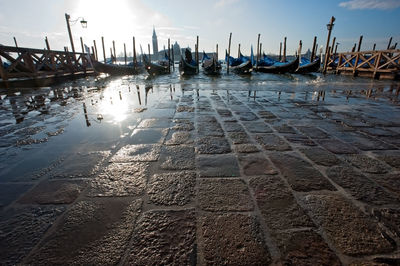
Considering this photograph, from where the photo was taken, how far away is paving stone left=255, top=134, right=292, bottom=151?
8.01ft

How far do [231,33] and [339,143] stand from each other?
2477 centimetres

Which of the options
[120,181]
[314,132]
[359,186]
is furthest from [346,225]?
[314,132]

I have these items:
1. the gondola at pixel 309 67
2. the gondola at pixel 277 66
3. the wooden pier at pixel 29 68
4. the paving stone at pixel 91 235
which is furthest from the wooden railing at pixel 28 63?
the gondola at pixel 309 67

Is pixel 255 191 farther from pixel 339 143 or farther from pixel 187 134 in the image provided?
pixel 339 143

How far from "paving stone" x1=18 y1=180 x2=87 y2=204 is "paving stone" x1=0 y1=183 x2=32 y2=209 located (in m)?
0.08

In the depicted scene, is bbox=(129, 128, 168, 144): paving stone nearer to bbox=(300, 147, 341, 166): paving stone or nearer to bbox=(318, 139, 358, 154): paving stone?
bbox=(300, 147, 341, 166): paving stone

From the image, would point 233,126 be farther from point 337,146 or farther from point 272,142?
point 337,146

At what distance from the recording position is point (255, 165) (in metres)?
2.05

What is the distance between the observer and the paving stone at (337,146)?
2.34 metres

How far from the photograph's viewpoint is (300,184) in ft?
5.64

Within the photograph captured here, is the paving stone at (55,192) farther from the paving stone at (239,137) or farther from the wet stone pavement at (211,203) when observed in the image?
the paving stone at (239,137)

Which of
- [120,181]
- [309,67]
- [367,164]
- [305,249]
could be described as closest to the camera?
[305,249]

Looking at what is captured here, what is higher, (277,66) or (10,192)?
(277,66)

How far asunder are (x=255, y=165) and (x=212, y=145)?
27.6 inches
